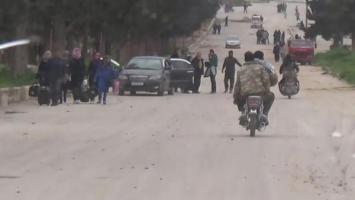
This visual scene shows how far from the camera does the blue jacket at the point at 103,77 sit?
35906 millimetres

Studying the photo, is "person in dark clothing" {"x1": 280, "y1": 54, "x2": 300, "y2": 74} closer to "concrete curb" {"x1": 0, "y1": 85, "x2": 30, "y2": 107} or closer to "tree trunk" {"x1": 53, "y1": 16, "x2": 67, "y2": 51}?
"concrete curb" {"x1": 0, "y1": 85, "x2": 30, "y2": 107}

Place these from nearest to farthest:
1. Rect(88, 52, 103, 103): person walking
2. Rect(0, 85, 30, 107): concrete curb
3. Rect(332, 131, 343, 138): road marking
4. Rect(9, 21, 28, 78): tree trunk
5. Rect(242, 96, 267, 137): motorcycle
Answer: Rect(242, 96, 267, 137): motorcycle
Rect(332, 131, 343, 138): road marking
Rect(0, 85, 30, 107): concrete curb
Rect(88, 52, 103, 103): person walking
Rect(9, 21, 28, 78): tree trunk

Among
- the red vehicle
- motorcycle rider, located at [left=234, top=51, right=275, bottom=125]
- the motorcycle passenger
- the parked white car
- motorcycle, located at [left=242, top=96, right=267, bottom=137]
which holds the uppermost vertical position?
the parked white car

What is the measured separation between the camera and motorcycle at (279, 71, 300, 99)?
41.3m

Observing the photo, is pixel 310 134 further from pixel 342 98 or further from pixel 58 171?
pixel 342 98

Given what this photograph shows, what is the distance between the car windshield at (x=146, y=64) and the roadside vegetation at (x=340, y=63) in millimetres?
13792

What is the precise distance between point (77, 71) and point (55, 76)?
2014mm

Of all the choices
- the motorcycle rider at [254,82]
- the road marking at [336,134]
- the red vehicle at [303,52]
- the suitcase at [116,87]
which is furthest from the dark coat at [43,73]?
the red vehicle at [303,52]

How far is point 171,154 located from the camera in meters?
18.4

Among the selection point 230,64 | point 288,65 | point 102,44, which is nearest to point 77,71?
point 288,65

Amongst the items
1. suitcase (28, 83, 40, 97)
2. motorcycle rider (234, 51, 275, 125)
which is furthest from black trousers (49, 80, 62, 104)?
motorcycle rider (234, 51, 275, 125)

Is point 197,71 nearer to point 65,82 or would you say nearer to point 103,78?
point 103,78

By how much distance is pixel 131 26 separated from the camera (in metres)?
59.9

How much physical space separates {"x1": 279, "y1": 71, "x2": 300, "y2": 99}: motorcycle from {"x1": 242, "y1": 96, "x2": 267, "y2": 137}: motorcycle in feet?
61.7
